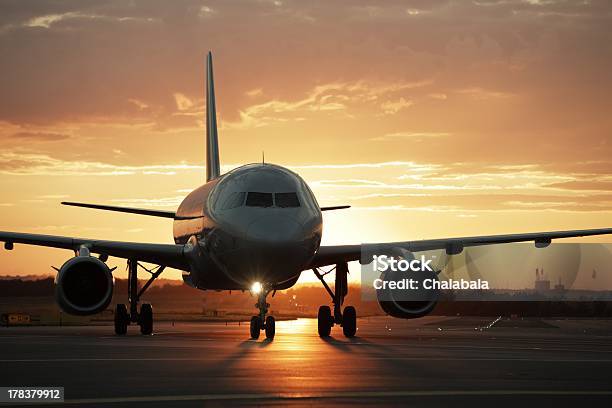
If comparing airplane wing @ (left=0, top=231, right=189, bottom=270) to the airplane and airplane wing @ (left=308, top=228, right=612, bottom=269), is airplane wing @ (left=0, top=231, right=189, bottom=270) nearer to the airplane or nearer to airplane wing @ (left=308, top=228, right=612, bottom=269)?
the airplane

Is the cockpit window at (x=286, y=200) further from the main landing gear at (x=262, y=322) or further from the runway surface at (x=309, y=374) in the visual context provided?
the runway surface at (x=309, y=374)

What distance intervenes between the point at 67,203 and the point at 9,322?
587 inches

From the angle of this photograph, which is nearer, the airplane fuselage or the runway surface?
the runway surface

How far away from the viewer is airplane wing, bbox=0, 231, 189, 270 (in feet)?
105

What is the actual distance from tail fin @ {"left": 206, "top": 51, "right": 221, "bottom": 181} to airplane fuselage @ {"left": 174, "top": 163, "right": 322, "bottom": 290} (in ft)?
45.6

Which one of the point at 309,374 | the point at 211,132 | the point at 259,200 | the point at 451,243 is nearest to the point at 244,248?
the point at 259,200

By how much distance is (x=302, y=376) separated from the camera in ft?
49.8

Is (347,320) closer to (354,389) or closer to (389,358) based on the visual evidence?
(389,358)

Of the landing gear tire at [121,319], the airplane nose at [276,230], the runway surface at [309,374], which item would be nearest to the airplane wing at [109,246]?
the landing gear tire at [121,319]

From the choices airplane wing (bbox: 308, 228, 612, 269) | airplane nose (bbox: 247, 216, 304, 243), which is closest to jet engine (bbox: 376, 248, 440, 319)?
airplane wing (bbox: 308, 228, 612, 269)

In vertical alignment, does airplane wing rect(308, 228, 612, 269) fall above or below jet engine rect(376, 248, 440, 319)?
above

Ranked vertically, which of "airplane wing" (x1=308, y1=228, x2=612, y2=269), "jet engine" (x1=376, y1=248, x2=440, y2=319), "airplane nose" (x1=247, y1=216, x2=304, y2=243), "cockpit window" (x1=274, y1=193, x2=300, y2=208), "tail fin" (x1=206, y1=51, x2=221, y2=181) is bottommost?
"jet engine" (x1=376, y1=248, x2=440, y2=319)

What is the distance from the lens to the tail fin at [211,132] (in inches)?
1761

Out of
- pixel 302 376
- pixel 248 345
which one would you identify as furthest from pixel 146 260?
pixel 302 376
